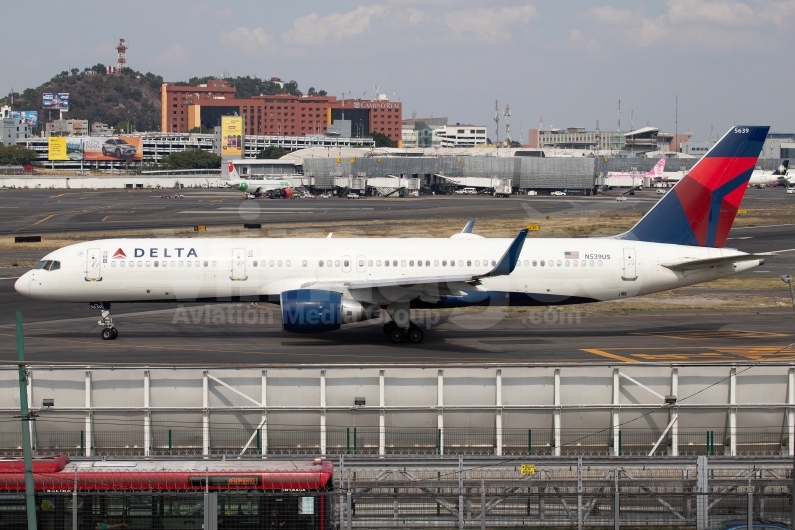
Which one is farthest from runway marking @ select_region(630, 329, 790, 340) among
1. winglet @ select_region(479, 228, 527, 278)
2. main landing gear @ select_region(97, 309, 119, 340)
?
main landing gear @ select_region(97, 309, 119, 340)

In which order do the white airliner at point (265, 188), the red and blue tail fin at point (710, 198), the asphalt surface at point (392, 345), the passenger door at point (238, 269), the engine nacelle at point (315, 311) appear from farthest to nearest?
the white airliner at point (265, 188) → the red and blue tail fin at point (710, 198) → the passenger door at point (238, 269) → the engine nacelle at point (315, 311) → the asphalt surface at point (392, 345)

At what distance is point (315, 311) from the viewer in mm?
36469

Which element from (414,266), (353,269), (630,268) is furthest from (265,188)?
(630,268)

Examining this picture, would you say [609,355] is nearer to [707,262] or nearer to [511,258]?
[511,258]

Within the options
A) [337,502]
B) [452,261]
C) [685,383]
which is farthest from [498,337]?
[337,502]

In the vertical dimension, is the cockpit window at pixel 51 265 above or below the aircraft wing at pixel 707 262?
below

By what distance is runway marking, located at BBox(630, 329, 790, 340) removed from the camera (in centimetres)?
4034

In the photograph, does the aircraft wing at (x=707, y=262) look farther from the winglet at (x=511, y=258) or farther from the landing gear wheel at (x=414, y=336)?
the landing gear wheel at (x=414, y=336)

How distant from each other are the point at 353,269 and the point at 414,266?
2.76m

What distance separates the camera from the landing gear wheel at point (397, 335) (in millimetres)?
39259

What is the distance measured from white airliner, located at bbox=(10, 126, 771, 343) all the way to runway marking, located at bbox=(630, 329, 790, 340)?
230 centimetres

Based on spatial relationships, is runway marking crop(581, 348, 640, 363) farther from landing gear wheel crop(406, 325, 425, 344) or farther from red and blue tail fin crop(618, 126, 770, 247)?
red and blue tail fin crop(618, 126, 770, 247)

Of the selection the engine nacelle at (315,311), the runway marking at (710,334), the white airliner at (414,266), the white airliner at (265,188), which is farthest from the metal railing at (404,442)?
the white airliner at (265,188)

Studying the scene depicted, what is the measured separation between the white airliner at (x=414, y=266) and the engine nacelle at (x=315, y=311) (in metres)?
0.68
